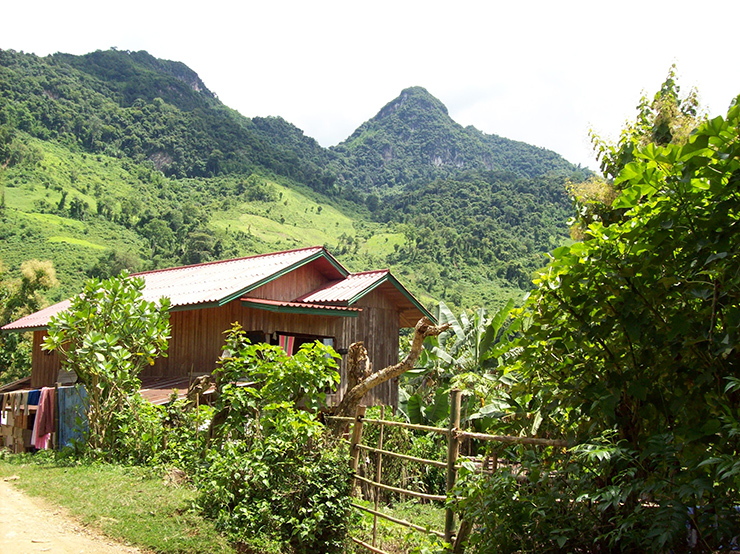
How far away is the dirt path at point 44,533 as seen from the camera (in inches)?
240

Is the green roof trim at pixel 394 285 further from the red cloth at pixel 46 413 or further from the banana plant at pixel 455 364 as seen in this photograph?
the red cloth at pixel 46 413

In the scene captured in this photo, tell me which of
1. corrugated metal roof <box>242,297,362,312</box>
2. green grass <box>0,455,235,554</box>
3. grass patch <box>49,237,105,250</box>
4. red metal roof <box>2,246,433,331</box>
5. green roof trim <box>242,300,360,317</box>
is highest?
grass patch <box>49,237,105,250</box>

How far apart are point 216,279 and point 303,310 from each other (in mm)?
3165

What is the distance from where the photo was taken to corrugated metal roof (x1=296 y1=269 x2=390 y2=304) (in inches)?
581

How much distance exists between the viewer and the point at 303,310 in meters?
13.8

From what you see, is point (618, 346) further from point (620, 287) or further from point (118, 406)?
point (118, 406)

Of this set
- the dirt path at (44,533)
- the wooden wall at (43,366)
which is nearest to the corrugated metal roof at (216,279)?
the wooden wall at (43,366)

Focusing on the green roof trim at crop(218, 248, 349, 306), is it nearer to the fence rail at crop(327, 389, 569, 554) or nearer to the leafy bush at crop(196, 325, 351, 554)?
the leafy bush at crop(196, 325, 351, 554)

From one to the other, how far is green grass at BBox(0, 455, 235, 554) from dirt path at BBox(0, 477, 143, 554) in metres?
0.12

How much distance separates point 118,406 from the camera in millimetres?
10188

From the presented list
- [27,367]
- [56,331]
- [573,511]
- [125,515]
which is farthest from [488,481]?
[27,367]

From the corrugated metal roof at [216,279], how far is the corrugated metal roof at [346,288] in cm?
54

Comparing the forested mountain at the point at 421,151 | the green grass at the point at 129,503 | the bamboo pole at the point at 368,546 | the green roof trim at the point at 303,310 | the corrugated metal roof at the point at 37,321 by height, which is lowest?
the bamboo pole at the point at 368,546

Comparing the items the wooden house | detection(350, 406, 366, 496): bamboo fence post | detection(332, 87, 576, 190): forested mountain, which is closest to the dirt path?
detection(350, 406, 366, 496): bamboo fence post
